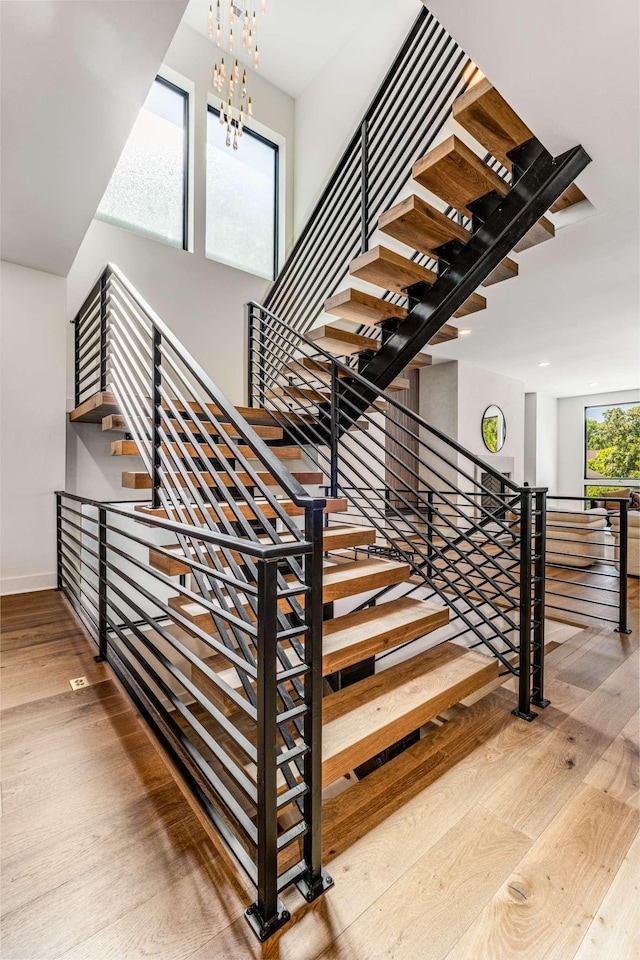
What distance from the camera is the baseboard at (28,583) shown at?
11.0 ft

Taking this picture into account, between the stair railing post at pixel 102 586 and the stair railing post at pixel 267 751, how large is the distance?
1.47m

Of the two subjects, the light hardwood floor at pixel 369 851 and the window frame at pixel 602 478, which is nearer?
the light hardwood floor at pixel 369 851

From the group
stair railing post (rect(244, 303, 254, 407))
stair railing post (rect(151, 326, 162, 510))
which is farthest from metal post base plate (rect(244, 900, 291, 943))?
stair railing post (rect(244, 303, 254, 407))

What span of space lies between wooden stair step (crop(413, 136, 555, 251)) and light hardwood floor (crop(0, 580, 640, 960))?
2590 mm

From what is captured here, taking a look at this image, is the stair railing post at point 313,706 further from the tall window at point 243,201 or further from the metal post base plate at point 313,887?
the tall window at point 243,201

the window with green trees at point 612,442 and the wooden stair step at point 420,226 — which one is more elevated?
the wooden stair step at point 420,226

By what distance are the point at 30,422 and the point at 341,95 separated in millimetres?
5093

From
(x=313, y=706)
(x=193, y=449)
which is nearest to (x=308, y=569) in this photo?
(x=313, y=706)

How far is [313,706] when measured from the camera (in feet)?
3.59

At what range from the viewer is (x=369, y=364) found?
352cm

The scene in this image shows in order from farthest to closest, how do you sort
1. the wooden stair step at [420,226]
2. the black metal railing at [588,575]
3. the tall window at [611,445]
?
the tall window at [611,445] → the black metal railing at [588,575] → the wooden stair step at [420,226]

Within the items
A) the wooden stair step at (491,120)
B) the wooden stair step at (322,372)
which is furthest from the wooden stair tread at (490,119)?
the wooden stair step at (322,372)

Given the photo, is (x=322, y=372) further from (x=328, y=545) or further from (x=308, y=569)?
(x=308, y=569)

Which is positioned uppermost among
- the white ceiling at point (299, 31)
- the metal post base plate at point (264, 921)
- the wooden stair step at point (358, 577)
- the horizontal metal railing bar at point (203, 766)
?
the white ceiling at point (299, 31)
